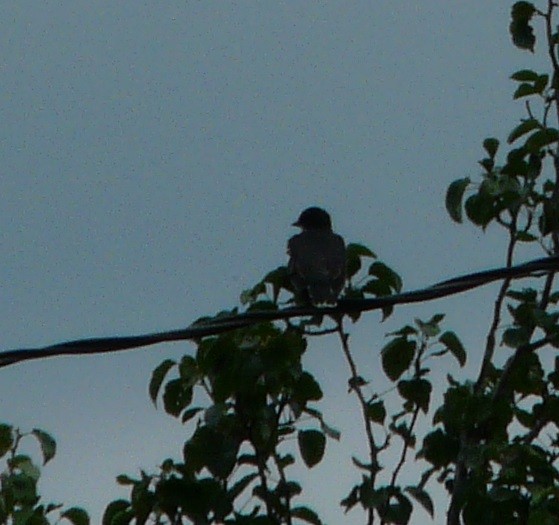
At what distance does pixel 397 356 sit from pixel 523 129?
5.46ft

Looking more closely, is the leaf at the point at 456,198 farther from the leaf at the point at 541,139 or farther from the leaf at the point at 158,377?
the leaf at the point at 158,377

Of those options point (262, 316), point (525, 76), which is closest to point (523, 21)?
point (525, 76)

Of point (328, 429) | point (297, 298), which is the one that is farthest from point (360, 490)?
point (297, 298)

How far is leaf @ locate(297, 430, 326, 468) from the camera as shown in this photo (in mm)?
9711

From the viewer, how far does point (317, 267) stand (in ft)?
34.8

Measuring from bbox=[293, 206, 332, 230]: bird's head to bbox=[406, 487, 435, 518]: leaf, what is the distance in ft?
12.4

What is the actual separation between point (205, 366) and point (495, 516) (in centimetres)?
155

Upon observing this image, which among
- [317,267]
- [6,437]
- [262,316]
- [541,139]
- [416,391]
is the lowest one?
[262,316]

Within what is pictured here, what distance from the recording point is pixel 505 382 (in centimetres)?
1052

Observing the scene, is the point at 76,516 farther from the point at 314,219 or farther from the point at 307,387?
the point at 314,219

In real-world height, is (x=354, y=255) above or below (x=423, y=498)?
above

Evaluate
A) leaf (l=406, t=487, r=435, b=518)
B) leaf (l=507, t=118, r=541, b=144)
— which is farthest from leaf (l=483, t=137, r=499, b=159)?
leaf (l=406, t=487, r=435, b=518)

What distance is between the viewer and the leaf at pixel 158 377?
9703 millimetres

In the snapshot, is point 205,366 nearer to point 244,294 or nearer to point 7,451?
point 244,294
